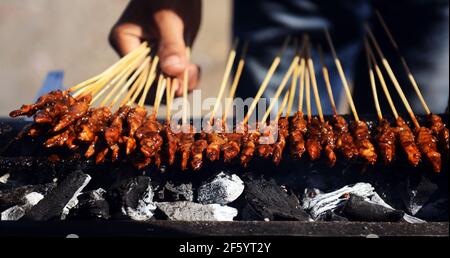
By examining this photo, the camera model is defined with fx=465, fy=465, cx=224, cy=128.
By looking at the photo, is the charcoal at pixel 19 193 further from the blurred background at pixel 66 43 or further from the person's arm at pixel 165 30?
the blurred background at pixel 66 43

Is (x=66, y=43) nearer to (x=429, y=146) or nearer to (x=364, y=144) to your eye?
(x=364, y=144)

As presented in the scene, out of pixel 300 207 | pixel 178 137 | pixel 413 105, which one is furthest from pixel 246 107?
pixel 413 105

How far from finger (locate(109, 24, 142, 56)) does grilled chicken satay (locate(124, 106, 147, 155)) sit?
1.36 m

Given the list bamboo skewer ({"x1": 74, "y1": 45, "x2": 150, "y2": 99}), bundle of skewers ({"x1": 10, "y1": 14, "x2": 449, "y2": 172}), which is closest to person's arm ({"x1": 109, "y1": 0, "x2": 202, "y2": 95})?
bamboo skewer ({"x1": 74, "y1": 45, "x2": 150, "y2": 99})

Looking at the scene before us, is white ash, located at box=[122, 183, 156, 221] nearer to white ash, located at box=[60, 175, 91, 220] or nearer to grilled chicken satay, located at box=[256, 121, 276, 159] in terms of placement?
white ash, located at box=[60, 175, 91, 220]

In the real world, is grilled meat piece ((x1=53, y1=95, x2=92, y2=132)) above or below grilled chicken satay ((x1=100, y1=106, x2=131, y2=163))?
above

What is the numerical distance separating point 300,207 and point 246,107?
103cm

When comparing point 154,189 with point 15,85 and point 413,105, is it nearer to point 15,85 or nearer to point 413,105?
point 413,105

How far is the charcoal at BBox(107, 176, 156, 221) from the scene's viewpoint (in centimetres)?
300

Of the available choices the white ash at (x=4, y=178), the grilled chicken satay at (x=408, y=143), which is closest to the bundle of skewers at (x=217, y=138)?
the grilled chicken satay at (x=408, y=143)

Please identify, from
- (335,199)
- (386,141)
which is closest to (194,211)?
(335,199)

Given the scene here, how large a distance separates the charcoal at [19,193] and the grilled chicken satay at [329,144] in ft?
6.37

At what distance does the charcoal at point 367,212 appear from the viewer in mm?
2855
